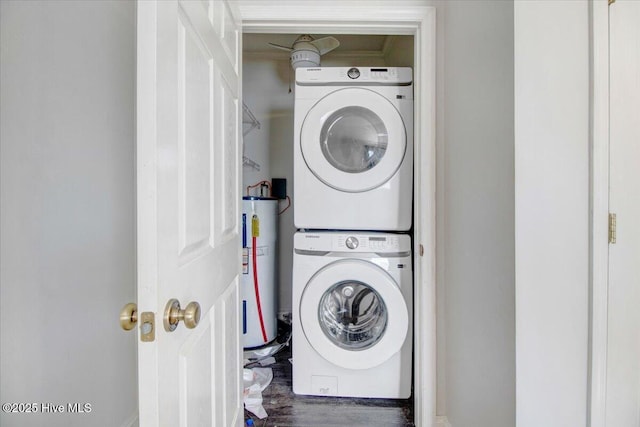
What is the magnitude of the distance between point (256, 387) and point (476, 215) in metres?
1.42

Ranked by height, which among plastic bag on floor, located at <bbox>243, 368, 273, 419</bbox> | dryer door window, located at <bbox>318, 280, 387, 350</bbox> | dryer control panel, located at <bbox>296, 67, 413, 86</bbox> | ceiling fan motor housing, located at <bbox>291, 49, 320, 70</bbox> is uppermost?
ceiling fan motor housing, located at <bbox>291, 49, 320, 70</bbox>

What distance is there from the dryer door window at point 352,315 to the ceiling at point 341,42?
1.90m

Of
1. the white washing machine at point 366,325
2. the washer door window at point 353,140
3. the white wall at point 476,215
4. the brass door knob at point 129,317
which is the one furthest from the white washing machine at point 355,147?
the brass door knob at point 129,317

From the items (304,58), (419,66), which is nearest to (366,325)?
(419,66)

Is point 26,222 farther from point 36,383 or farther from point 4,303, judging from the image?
point 36,383

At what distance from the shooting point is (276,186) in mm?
2488

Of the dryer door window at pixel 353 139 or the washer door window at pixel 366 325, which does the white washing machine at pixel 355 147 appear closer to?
the dryer door window at pixel 353 139

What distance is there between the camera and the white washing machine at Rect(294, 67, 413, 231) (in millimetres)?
1457

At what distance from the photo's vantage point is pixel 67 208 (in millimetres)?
865

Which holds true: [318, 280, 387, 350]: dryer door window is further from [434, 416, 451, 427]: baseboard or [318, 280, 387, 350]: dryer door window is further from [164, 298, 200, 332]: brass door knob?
[164, 298, 200, 332]: brass door knob

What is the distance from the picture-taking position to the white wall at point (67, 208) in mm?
799

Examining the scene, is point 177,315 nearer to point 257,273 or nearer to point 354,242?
point 354,242
